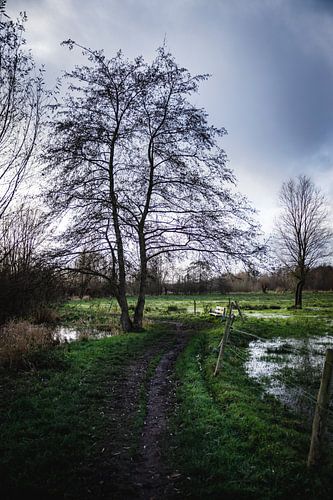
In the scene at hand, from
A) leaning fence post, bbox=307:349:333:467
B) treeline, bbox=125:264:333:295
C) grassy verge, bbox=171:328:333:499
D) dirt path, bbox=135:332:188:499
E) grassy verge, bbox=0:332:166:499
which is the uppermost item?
treeline, bbox=125:264:333:295

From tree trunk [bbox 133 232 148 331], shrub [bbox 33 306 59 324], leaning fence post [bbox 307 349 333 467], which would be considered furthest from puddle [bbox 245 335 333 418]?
shrub [bbox 33 306 59 324]

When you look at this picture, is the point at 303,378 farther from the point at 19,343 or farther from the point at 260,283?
the point at 260,283

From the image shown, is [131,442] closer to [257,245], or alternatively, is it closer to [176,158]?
[257,245]

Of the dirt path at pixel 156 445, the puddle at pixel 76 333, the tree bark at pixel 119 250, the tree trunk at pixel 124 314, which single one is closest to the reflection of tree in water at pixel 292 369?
the dirt path at pixel 156 445

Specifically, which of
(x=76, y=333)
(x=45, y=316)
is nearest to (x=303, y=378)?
(x=76, y=333)

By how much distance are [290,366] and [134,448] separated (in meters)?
7.03

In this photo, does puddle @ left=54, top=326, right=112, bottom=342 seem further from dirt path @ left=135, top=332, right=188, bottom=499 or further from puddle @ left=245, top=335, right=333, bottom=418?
dirt path @ left=135, top=332, right=188, bottom=499

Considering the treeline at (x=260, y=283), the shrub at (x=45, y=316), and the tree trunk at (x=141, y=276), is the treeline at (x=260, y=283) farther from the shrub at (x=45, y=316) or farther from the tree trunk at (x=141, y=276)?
the shrub at (x=45, y=316)

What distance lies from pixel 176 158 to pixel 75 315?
1580 cm

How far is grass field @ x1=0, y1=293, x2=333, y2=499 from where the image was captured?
4.47m

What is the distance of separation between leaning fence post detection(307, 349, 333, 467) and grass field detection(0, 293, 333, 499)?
182mm

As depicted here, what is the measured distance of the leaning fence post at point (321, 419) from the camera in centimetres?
486

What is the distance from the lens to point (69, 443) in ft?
17.8

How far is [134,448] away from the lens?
217 inches
